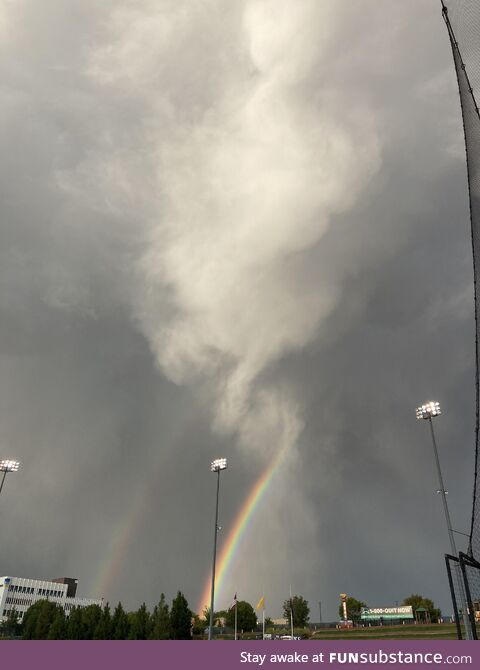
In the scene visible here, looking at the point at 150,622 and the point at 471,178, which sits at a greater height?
the point at 471,178

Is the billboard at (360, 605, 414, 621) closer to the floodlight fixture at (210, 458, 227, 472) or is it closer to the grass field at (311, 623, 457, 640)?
the grass field at (311, 623, 457, 640)

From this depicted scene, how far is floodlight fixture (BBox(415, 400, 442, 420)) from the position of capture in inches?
1454

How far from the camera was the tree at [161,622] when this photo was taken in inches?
2048

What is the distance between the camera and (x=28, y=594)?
132 m

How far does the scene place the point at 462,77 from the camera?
42.1 feet

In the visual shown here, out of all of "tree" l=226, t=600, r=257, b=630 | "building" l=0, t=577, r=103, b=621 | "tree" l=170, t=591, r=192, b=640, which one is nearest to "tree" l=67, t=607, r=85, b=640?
"tree" l=170, t=591, r=192, b=640

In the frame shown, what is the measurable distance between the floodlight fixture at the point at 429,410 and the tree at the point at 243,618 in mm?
112001

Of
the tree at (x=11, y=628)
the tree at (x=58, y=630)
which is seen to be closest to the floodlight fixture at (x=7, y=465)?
the tree at (x=58, y=630)

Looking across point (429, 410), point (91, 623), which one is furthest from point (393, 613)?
point (429, 410)

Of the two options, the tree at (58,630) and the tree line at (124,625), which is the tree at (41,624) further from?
the tree at (58,630)
